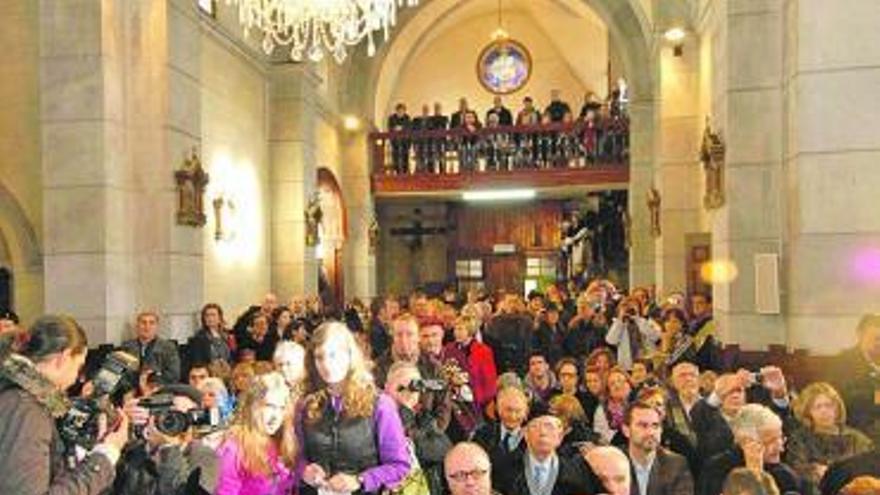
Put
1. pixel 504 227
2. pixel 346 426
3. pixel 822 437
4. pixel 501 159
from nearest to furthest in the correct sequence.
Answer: pixel 346 426 → pixel 822 437 → pixel 501 159 → pixel 504 227

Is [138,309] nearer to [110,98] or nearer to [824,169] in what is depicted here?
[110,98]

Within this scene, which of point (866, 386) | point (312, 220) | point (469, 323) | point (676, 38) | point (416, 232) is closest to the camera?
point (866, 386)

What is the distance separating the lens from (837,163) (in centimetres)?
692

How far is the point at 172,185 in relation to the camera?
9773 mm

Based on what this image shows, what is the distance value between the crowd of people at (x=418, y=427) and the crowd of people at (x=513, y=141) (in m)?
11.8

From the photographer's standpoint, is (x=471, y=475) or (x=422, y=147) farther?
(x=422, y=147)

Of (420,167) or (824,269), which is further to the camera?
(420,167)

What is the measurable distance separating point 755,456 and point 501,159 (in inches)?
582

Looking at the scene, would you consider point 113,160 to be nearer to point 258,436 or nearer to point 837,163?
point 258,436

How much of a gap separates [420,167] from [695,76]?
7.41 meters

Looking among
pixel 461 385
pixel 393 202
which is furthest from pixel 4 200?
pixel 393 202

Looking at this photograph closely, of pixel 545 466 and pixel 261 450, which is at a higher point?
pixel 261 450

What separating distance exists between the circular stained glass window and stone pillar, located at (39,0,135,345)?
631 inches

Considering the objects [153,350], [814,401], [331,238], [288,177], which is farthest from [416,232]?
[814,401]
